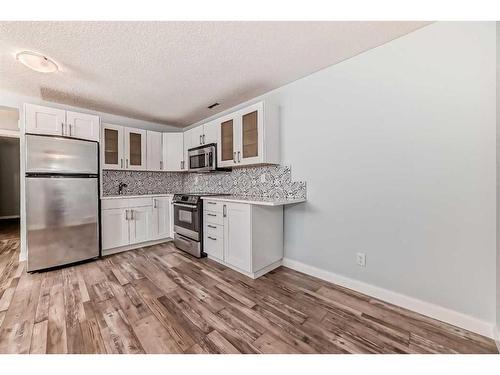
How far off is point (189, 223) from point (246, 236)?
3.70ft

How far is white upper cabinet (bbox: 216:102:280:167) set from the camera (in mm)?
2551

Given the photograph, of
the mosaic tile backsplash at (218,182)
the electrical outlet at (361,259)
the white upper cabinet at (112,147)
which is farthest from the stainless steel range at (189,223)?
the electrical outlet at (361,259)

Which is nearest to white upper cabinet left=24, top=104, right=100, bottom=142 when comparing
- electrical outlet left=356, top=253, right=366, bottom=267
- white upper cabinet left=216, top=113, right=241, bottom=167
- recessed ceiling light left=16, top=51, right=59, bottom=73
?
recessed ceiling light left=16, top=51, right=59, bottom=73

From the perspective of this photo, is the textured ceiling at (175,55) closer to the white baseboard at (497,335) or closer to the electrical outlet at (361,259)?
the electrical outlet at (361,259)

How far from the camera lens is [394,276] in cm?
183

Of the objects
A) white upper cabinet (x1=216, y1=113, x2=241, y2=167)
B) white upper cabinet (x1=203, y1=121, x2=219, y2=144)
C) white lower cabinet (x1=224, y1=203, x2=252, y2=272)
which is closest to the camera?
white lower cabinet (x1=224, y1=203, x2=252, y2=272)

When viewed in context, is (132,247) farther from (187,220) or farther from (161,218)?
(187,220)

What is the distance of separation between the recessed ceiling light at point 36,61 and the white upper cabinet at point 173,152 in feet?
6.49

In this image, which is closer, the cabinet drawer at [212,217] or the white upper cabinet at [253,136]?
the white upper cabinet at [253,136]

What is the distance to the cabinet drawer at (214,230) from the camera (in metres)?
2.66

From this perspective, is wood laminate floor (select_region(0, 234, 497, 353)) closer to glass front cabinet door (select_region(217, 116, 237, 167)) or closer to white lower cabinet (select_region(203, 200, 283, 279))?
white lower cabinet (select_region(203, 200, 283, 279))

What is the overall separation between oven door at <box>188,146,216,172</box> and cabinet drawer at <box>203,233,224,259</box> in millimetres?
1110

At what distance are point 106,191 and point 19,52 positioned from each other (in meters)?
2.18
